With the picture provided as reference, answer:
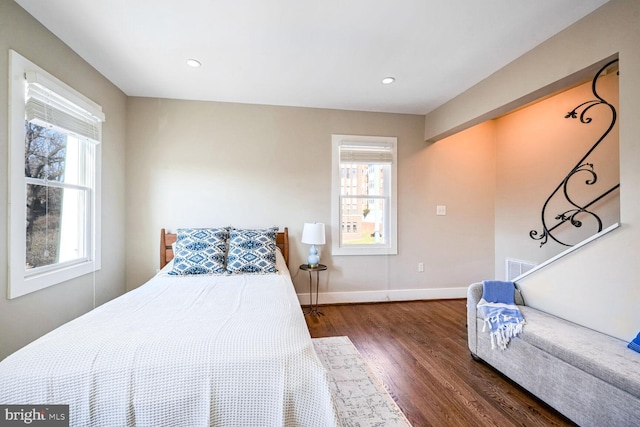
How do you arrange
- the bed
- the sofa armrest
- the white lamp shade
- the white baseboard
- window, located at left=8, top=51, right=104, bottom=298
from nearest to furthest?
the bed
window, located at left=8, top=51, right=104, bottom=298
the sofa armrest
the white lamp shade
the white baseboard

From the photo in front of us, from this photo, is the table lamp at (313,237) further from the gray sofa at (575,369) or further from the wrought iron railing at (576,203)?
the wrought iron railing at (576,203)

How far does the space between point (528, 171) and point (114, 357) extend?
4.40m

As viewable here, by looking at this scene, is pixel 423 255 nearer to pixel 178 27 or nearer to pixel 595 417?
pixel 595 417

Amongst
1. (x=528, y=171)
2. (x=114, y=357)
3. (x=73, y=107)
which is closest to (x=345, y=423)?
(x=114, y=357)

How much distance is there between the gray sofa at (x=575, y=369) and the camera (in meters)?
1.32

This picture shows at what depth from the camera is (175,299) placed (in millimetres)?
1821

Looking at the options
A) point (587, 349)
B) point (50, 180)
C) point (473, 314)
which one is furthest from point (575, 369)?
point (50, 180)

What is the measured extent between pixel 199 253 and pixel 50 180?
127 centimetres

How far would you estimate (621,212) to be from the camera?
1.66 m

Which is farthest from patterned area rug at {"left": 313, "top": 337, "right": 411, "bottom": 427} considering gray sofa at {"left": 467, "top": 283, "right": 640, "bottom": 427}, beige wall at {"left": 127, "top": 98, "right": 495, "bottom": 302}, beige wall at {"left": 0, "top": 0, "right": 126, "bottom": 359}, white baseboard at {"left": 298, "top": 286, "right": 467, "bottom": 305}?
beige wall at {"left": 0, "top": 0, "right": 126, "bottom": 359}

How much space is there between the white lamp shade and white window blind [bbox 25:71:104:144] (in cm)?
229

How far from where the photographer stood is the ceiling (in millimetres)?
1745

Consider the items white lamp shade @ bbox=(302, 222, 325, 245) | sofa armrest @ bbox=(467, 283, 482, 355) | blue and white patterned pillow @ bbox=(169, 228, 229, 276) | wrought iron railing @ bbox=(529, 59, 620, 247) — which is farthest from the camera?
white lamp shade @ bbox=(302, 222, 325, 245)

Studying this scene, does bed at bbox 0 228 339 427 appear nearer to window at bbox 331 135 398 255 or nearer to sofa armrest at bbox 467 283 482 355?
sofa armrest at bbox 467 283 482 355
